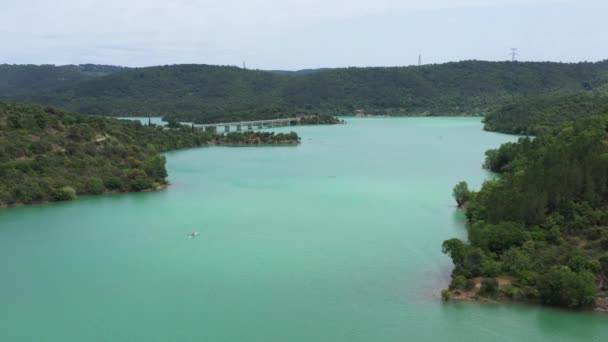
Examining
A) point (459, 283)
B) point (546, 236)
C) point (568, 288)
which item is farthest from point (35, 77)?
point (568, 288)

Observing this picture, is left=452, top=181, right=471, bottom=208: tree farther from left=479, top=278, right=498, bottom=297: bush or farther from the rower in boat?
the rower in boat

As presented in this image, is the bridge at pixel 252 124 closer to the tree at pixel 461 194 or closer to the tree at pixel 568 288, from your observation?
the tree at pixel 461 194

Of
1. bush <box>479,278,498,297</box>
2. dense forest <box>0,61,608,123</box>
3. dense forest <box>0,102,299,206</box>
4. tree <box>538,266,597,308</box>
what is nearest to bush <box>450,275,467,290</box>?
bush <box>479,278,498,297</box>

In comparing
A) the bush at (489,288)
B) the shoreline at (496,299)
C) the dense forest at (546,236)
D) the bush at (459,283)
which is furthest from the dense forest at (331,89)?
the bush at (489,288)

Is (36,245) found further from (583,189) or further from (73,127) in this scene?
(583,189)

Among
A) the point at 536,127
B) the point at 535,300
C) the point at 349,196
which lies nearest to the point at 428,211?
the point at 349,196

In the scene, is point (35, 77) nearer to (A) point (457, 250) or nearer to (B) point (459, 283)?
(A) point (457, 250)
